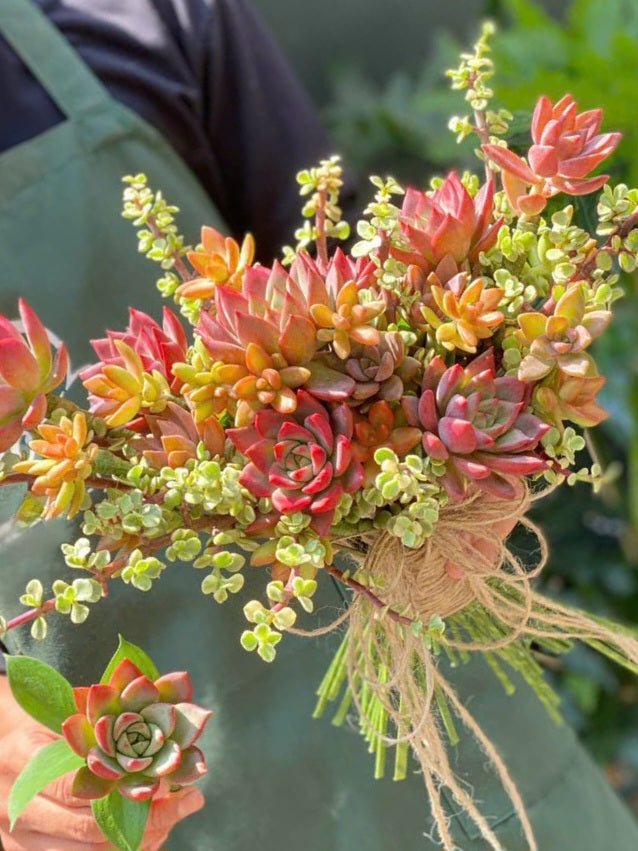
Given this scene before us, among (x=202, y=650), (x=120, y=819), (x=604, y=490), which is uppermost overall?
(x=120, y=819)

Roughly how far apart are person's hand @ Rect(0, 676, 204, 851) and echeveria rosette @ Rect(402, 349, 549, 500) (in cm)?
20

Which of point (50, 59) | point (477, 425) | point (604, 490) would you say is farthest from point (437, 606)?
point (604, 490)

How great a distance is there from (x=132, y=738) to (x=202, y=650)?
210mm

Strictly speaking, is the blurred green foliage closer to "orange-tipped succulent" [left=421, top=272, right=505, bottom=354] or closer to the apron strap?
the apron strap

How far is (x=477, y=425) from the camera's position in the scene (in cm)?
37

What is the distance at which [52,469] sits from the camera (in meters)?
0.35

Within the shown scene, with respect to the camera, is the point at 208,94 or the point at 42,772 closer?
the point at 42,772

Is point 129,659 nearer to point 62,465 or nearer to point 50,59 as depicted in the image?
point 62,465

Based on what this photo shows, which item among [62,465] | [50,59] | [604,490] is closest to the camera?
[62,465]

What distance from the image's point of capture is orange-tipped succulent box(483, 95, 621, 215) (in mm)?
392

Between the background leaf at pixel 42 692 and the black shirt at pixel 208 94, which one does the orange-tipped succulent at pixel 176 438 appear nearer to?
the background leaf at pixel 42 692

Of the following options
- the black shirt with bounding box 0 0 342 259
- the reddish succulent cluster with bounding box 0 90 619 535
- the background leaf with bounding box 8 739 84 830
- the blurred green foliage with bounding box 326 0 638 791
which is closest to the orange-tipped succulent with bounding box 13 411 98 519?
the reddish succulent cluster with bounding box 0 90 619 535

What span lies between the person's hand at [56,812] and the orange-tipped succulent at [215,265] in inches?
8.5

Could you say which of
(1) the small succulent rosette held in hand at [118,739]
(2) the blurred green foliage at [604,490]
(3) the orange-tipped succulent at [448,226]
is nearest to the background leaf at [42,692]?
(1) the small succulent rosette held in hand at [118,739]
